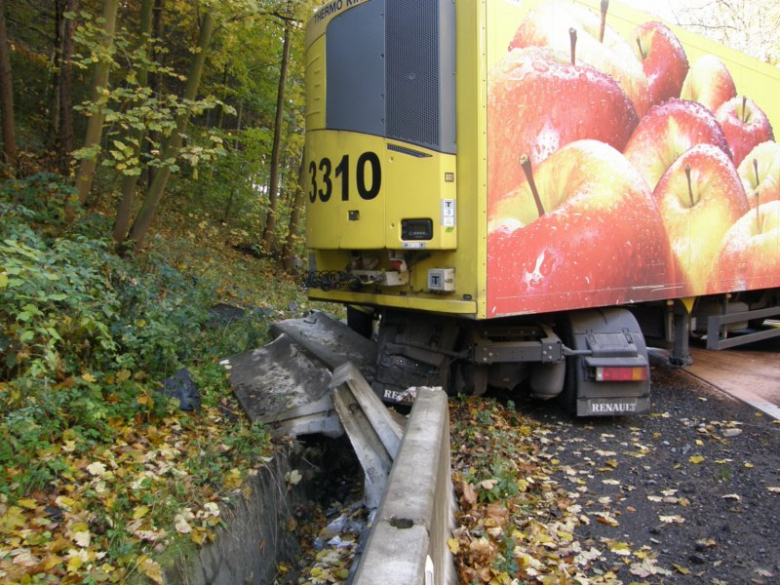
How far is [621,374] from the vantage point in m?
5.70

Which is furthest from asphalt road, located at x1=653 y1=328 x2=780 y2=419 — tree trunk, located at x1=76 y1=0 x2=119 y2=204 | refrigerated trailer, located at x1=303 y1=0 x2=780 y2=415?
tree trunk, located at x1=76 y1=0 x2=119 y2=204

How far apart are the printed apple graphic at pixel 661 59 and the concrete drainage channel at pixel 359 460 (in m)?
3.71

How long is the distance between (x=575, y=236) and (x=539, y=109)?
3.66 feet

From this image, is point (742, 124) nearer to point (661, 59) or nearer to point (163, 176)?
point (661, 59)

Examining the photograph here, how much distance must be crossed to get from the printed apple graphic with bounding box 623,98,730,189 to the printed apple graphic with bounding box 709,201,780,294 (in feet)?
4.32

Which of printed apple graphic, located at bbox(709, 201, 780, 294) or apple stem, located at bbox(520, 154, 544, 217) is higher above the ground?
apple stem, located at bbox(520, 154, 544, 217)

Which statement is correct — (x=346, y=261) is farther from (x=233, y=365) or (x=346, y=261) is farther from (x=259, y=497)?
(x=259, y=497)

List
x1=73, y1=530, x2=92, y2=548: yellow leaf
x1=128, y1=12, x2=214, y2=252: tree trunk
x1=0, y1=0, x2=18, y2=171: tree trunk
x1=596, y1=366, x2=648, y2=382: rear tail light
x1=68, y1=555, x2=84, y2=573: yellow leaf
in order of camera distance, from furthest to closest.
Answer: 1. x1=0, y1=0, x2=18, y2=171: tree trunk
2. x1=128, y1=12, x2=214, y2=252: tree trunk
3. x1=596, y1=366, x2=648, y2=382: rear tail light
4. x1=73, y1=530, x2=92, y2=548: yellow leaf
5. x1=68, y1=555, x2=84, y2=573: yellow leaf

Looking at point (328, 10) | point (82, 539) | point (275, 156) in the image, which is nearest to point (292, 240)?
point (275, 156)

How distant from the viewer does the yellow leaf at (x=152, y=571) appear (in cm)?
295

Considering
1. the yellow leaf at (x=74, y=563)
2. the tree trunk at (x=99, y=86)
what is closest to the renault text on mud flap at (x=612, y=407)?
the yellow leaf at (x=74, y=563)

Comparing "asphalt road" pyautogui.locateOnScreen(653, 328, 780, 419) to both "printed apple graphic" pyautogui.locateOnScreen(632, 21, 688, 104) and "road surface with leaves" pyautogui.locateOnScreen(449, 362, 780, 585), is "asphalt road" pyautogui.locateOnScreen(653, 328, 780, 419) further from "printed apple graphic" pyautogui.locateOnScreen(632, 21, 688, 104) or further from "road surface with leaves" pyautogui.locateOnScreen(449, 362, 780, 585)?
"printed apple graphic" pyautogui.locateOnScreen(632, 21, 688, 104)

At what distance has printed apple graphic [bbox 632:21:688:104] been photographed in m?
5.76

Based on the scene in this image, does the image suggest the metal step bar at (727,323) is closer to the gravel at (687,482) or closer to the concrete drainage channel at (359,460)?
the gravel at (687,482)
